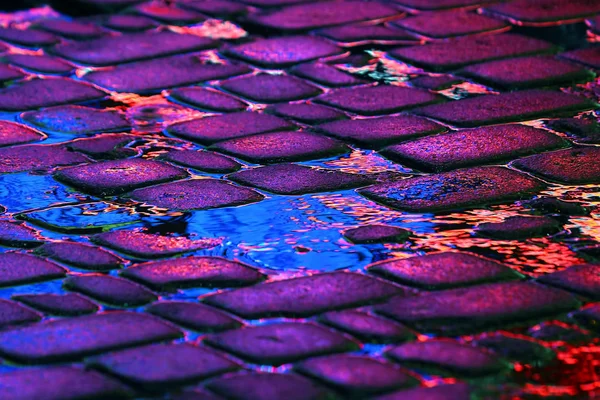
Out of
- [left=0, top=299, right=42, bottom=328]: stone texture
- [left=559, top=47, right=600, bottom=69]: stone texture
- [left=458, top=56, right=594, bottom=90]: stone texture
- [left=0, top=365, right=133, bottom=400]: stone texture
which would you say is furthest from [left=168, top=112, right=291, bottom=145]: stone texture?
[left=0, top=365, right=133, bottom=400]: stone texture

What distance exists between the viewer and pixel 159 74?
4.37 metres

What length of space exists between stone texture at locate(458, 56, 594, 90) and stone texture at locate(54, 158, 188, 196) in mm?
1419

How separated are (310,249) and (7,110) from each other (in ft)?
5.49

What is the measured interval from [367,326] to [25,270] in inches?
35.3

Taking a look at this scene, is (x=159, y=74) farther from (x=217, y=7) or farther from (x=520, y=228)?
(x=520, y=228)

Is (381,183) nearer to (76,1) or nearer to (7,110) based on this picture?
(7,110)

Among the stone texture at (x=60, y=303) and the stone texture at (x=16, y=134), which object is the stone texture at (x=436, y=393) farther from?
the stone texture at (x=16, y=134)

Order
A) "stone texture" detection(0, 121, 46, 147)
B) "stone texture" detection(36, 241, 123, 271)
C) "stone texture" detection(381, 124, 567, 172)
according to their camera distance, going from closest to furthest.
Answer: "stone texture" detection(36, 241, 123, 271), "stone texture" detection(381, 124, 567, 172), "stone texture" detection(0, 121, 46, 147)

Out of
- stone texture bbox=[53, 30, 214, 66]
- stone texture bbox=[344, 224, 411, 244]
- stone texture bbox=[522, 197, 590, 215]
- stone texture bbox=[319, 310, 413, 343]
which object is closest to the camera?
stone texture bbox=[319, 310, 413, 343]

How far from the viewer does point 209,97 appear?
411cm

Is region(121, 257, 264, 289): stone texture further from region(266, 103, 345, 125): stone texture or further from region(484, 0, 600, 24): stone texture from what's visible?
region(484, 0, 600, 24): stone texture

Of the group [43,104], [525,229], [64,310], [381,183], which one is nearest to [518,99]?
[381,183]

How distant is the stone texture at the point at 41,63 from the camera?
4.43m

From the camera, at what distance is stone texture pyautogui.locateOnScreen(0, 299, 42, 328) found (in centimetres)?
248
